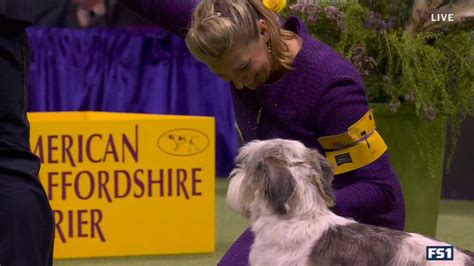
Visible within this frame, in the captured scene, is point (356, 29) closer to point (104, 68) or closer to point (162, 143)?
point (162, 143)

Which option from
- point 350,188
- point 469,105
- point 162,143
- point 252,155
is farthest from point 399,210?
point 162,143

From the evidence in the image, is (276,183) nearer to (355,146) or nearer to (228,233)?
(355,146)

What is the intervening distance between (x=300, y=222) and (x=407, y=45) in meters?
1.77

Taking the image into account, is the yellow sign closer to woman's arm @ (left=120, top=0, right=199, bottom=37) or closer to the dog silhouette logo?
the dog silhouette logo

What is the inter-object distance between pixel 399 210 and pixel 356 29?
1.32 metres

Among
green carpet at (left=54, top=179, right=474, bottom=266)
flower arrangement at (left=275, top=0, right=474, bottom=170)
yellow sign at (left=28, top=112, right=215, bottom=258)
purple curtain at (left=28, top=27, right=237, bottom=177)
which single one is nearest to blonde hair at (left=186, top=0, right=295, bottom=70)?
flower arrangement at (left=275, top=0, right=474, bottom=170)

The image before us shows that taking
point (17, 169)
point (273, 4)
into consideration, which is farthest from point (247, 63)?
point (17, 169)

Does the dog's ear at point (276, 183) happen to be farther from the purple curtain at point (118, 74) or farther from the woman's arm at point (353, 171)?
the purple curtain at point (118, 74)

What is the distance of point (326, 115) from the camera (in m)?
2.45

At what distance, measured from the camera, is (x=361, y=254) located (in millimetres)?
2027

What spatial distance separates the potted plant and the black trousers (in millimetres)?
1731

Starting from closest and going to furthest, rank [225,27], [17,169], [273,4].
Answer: [17,169], [225,27], [273,4]

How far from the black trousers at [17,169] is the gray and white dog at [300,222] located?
1.65 feet

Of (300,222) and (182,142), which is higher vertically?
(300,222)
